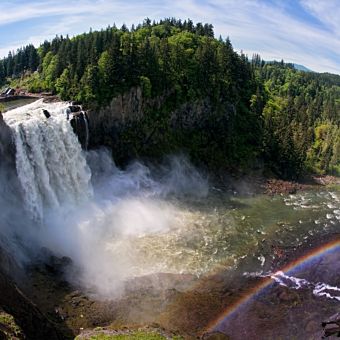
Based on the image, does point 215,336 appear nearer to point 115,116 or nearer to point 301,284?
point 301,284

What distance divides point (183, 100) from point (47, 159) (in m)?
31.6

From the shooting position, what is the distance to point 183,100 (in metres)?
77.1

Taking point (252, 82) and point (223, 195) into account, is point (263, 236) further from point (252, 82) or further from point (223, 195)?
point (252, 82)

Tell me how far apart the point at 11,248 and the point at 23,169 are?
1181cm

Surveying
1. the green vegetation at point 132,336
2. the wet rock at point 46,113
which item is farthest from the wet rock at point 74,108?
the green vegetation at point 132,336

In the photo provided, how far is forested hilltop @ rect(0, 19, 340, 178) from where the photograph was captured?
68062 mm

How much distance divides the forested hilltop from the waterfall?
7708mm

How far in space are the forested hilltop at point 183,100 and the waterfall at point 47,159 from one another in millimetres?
7708

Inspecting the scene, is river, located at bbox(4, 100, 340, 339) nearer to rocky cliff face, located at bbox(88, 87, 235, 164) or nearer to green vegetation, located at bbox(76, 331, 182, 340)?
green vegetation, located at bbox(76, 331, 182, 340)

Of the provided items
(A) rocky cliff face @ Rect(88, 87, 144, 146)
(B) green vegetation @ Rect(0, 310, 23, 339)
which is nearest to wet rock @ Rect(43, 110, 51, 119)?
(A) rocky cliff face @ Rect(88, 87, 144, 146)

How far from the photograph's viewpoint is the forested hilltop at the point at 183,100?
223 ft

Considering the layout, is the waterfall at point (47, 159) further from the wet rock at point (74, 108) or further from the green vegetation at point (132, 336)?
the green vegetation at point (132, 336)

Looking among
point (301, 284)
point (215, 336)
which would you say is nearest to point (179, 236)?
point (301, 284)

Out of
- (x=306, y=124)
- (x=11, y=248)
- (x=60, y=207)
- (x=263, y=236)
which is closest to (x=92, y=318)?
(x=11, y=248)
